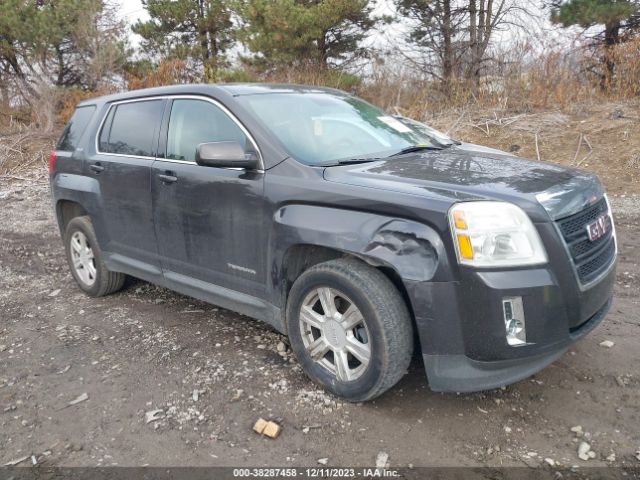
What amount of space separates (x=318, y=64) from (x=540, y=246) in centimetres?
1530

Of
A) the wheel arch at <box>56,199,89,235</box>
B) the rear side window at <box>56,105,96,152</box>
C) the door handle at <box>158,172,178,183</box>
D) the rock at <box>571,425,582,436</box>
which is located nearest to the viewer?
the rock at <box>571,425,582,436</box>

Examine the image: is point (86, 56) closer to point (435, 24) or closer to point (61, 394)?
point (435, 24)

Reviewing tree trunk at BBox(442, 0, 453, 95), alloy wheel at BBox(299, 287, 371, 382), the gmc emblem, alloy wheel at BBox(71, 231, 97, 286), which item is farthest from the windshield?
tree trunk at BBox(442, 0, 453, 95)

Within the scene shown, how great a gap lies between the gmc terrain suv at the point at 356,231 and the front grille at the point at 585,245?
0.04 ft

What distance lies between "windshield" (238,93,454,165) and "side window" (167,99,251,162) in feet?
0.62

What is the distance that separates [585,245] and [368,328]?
118 cm

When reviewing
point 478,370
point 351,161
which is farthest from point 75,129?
point 478,370

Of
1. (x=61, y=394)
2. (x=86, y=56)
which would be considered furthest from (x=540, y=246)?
(x=86, y=56)

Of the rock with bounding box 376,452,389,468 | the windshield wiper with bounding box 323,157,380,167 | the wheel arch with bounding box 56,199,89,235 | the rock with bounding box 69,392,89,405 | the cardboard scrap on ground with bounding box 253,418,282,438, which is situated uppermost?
the windshield wiper with bounding box 323,157,380,167

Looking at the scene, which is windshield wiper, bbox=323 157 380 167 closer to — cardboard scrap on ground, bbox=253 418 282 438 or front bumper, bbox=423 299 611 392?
front bumper, bbox=423 299 611 392

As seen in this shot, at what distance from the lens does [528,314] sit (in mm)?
2502

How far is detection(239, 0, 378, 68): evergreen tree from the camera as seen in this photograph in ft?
51.1

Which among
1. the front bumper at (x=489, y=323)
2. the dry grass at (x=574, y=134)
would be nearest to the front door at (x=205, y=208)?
the front bumper at (x=489, y=323)

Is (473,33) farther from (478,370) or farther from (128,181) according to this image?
(478,370)
